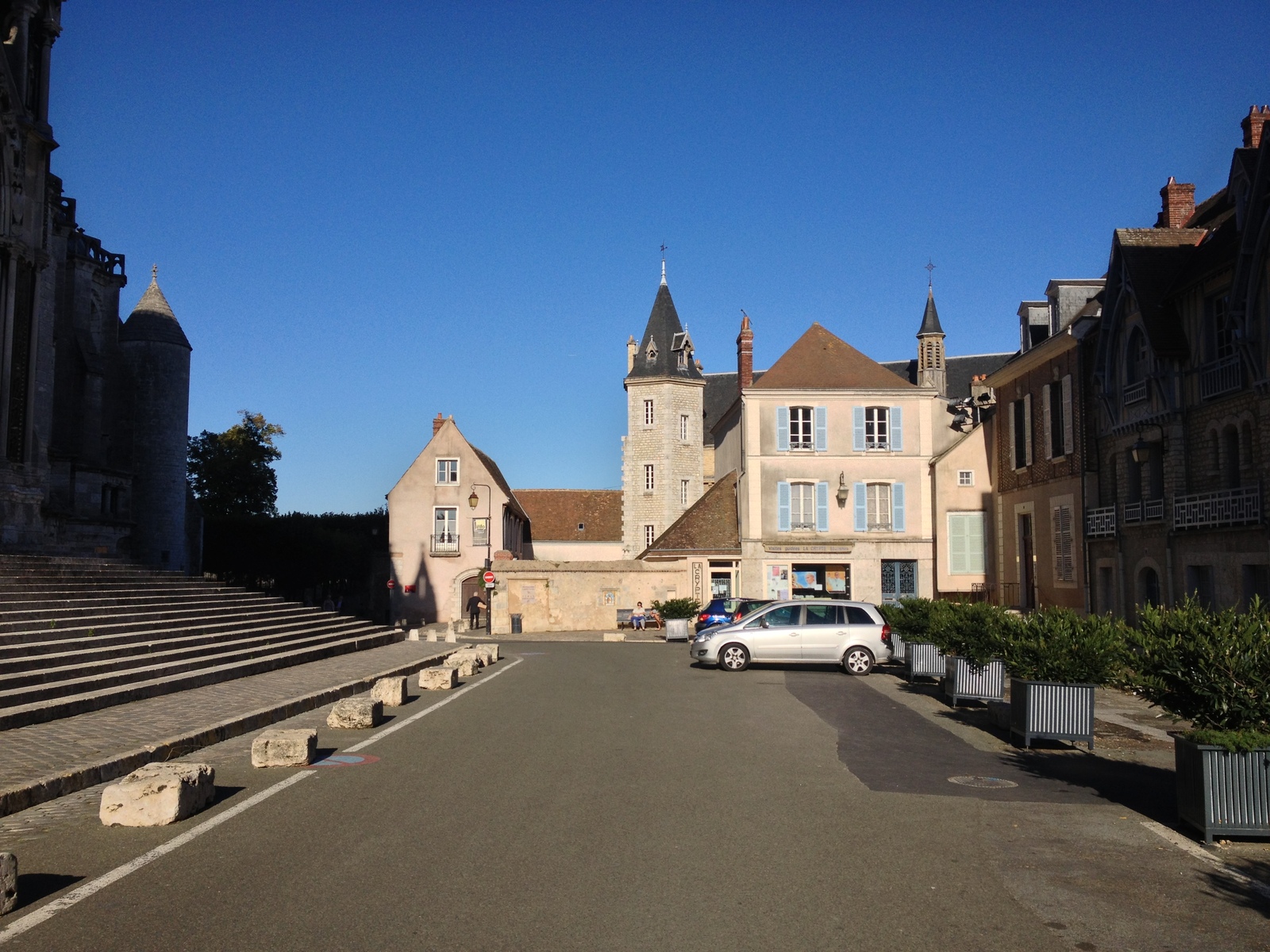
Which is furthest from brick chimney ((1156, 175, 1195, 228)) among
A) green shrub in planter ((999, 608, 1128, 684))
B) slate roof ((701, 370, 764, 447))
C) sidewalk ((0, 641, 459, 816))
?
slate roof ((701, 370, 764, 447))

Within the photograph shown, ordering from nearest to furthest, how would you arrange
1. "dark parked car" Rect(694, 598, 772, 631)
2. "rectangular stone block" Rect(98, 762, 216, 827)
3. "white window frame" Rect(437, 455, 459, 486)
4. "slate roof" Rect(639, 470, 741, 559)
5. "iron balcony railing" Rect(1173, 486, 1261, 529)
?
"rectangular stone block" Rect(98, 762, 216, 827) → "iron balcony railing" Rect(1173, 486, 1261, 529) → "dark parked car" Rect(694, 598, 772, 631) → "slate roof" Rect(639, 470, 741, 559) → "white window frame" Rect(437, 455, 459, 486)

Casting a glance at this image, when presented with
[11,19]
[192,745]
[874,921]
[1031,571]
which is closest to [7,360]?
[11,19]

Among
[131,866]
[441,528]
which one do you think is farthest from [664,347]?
[131,866]

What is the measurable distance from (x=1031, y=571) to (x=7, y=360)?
2967cm

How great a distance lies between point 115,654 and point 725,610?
714 inches

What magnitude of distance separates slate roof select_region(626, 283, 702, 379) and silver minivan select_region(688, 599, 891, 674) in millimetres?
33899

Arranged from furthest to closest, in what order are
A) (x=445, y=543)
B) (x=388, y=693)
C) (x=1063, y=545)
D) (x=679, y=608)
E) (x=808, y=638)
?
1. (x=445, y=543)
2. (x=679, y=608)
3. (x=1063, y=545)
4. (x=808, y=638)
5. (x=388, y=693)

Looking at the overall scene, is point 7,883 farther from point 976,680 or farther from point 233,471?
point 233,471

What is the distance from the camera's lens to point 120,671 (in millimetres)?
15547

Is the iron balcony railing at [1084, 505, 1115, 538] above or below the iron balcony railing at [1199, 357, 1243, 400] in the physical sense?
below

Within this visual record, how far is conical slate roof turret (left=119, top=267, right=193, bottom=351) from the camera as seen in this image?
43.9 metres

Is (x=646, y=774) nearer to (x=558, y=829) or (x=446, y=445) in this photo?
(x=558, y=829)

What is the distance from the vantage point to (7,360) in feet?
86.4

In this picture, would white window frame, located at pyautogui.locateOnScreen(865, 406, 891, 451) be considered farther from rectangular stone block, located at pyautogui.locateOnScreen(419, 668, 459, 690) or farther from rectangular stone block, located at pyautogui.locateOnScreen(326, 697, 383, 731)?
rectangular stone block, located at pyautogui.locateOnScreen(326, 697, 383, 731)
